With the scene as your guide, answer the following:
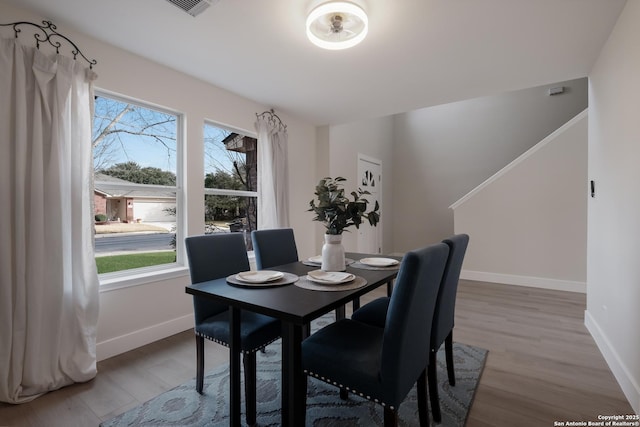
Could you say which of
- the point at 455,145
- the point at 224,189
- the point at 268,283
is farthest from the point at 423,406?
the point at 455,145

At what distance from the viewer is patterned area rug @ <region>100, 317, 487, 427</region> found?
158 cm

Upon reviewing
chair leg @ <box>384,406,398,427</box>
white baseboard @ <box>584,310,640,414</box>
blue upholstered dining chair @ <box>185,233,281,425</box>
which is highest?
blue upholstered dining chair @ <box>185,233,281,425</box>

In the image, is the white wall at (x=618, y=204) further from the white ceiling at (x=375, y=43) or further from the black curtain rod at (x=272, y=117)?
the black curtain rod at (x=272, y=117)

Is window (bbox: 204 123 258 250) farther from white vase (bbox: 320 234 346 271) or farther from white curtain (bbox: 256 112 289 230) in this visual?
white vase (bbox: 320 234 346 271)

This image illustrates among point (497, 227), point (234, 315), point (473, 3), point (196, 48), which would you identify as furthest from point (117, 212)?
point (497, 227)

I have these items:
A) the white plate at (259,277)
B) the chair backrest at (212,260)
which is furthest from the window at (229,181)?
the white plate at (259,277)

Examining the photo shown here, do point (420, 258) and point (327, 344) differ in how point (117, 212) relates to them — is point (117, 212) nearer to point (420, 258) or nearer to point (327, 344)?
point (327, 344)

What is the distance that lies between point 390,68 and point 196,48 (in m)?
1.59

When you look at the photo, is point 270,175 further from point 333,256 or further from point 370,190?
point 370,190

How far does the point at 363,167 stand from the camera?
5305mm

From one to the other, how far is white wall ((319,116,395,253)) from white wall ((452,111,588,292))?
1683 millimetres

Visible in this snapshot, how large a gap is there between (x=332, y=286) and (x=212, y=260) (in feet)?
2.84

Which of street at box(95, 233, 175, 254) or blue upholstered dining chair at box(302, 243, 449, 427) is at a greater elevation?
street at box(95, 233, 175, 254)

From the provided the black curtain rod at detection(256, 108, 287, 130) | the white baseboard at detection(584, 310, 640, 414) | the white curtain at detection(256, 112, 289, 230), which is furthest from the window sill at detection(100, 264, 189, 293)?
the white baseboard at detection(584, 310, 640, 414)
